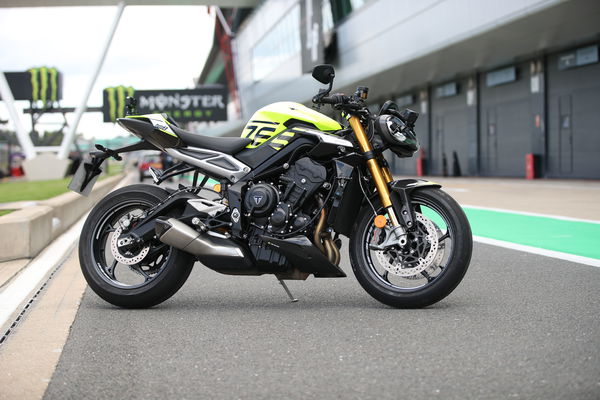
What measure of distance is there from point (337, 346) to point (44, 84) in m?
49.2

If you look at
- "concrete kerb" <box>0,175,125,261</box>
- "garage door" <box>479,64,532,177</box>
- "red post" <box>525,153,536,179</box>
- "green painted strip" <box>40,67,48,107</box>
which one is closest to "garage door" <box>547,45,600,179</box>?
"red post" <box>525,153,536,179</box>

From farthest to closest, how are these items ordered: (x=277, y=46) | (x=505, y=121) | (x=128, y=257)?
1. (x=277, y=46)
2. (x=505, y=121)
3. (x=128, y=257)

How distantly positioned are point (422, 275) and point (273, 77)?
162ft

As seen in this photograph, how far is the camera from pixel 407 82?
109 feet

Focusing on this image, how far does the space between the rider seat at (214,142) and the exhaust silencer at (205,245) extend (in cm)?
53

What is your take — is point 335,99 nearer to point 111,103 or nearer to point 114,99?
point 111,103

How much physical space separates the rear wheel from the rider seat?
38 cm

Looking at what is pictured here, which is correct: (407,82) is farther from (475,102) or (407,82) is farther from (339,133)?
(339,133)

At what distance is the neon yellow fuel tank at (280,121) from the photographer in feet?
15.8

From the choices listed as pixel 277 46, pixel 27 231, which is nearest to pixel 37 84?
pixel 277 46

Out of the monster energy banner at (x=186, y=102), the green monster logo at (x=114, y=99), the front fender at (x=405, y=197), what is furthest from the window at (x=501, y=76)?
the monster energy banner at (x=186, y=102)

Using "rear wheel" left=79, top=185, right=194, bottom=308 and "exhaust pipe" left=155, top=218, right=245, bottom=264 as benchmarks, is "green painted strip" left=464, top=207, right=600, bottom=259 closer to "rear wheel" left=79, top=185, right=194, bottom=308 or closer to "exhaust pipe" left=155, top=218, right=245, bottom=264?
"exhaust pipe" left=155, top=218, right=245, bottom=264

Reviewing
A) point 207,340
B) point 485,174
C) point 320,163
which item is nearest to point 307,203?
point 320,163

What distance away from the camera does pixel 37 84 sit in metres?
49.2
